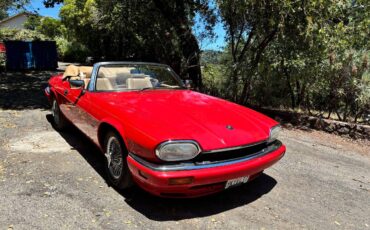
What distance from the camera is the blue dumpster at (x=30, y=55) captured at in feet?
56.7

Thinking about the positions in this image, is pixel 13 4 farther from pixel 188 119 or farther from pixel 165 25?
pixel 188 119

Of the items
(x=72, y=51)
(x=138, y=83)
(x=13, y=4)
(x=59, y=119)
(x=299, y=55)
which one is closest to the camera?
(x=138, y=83)

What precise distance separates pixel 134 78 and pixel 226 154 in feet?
6.84

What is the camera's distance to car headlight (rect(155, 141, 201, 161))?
3.02m

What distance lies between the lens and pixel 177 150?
120 inches

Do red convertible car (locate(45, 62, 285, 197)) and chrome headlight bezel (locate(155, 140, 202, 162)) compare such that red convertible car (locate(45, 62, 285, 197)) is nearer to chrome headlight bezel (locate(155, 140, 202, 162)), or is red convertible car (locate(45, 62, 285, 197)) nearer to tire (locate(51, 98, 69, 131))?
chrome headlight bezel (locate(155, 140, 202, 162))

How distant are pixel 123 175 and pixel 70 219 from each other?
2.26 feet

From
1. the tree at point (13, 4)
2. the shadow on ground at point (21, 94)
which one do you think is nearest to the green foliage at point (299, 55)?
the shadow on ground at point (21, 94)

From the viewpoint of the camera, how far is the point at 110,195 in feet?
12.1

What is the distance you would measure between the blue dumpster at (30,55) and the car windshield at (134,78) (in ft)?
48.4

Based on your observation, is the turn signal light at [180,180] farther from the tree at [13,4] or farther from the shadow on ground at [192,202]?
the tree at [13,4]

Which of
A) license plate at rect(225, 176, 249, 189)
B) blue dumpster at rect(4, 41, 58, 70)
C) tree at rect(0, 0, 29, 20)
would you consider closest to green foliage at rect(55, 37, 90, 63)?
blue dumpster at rect(4, 41, 58, 70)

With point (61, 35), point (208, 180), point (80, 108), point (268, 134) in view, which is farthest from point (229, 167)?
point (61, 35)

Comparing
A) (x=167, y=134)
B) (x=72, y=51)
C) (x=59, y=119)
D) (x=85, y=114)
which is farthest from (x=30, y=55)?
(x=167, y=134)
